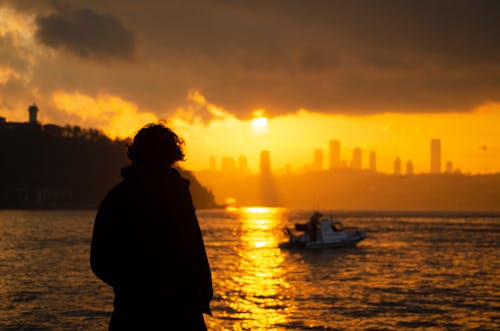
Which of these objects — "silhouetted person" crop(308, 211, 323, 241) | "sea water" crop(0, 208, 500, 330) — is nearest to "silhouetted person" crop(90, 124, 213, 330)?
"sea water" crop(0, 208, 500, 330)

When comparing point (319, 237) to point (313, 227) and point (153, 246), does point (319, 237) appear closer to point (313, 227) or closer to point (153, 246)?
point (313, 227)

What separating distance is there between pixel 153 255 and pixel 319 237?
3215 inches

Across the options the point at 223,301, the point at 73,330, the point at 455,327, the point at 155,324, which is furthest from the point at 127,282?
the point at 223,301

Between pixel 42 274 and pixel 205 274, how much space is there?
42865 millimetres

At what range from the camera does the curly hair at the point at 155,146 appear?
5.49 metres

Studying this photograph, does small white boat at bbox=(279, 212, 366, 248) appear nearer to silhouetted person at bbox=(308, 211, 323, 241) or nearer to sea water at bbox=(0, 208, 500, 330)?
silhouetted person at bbox=(308, 211, 323, 241)

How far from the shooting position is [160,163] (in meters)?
5.52

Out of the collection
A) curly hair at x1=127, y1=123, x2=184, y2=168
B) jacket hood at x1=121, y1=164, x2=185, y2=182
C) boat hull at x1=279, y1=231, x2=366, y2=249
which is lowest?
boat hull at x1=279, y1=231, x2=366, y2=249

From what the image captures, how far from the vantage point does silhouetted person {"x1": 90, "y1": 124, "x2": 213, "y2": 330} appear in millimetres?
5391

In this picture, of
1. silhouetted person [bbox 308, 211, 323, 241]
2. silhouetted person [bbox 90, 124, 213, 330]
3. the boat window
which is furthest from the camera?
the boat window

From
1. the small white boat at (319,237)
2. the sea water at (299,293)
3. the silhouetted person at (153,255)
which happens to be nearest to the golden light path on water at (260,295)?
the sea water at (299,293)

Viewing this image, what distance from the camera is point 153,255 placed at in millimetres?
5430

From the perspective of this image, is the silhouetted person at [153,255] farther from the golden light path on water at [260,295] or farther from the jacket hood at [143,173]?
the golden light path on water at [260,295]

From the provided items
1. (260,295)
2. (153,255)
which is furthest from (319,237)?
(153,255)
